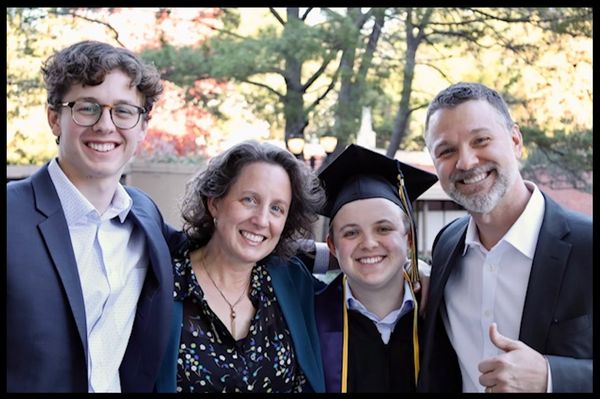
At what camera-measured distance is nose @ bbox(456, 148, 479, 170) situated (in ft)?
8.65

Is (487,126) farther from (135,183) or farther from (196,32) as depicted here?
(135,183)

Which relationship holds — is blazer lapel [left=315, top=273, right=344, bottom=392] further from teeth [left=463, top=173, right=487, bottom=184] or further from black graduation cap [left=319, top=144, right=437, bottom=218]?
teeth [left=463, top=173, right=487, bottom=184]

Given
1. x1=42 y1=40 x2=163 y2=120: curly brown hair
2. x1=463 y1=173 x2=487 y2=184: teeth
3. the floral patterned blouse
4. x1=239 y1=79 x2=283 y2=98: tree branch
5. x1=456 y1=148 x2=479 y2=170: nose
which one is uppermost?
x1=239 y1=79 x2=283 y2=98: tree branch

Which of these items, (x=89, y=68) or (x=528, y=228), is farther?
(x=528, y=228)

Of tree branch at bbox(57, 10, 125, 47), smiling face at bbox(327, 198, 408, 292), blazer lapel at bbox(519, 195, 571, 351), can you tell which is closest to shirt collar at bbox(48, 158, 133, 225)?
smiling face at bbox(327, 198, 408, 292)

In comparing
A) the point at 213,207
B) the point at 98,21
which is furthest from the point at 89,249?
the point at 98,21

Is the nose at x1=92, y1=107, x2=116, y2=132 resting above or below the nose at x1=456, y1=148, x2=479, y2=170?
above

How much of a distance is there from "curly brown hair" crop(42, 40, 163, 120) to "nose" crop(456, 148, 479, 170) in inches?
48.0

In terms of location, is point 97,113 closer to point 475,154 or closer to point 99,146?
point 99,146

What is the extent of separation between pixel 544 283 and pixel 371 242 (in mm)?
698

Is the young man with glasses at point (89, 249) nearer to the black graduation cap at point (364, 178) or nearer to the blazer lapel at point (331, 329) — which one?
the blazer lapel at point (331, 329)

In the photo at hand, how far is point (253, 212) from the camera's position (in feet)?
9.18

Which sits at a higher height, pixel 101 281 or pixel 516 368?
pixel 101 281

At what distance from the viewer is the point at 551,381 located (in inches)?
89.9
